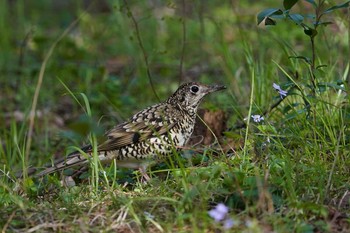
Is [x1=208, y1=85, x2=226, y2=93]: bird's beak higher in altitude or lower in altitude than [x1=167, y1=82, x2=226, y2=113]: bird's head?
higher

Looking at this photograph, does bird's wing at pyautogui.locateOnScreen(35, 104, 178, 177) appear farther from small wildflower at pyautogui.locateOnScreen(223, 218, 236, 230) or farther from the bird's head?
small wildflower at pyautogui.locateOnScreen(223, 218, 236, 230)

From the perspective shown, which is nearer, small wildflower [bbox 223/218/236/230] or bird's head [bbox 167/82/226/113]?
small wildflower [bbox 223/218/236/230]

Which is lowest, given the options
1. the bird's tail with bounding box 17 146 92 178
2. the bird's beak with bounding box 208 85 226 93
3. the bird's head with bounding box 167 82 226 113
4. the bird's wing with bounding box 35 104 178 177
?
the bird's tail with bounding box 17 146 92 178

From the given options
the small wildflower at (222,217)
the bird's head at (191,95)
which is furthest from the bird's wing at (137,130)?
the small wildflower at (222,217)

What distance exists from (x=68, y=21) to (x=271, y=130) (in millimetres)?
7761

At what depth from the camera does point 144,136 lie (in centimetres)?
630

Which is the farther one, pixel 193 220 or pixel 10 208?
pixel 10 208

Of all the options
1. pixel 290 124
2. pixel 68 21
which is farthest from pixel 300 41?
pixel 290 124

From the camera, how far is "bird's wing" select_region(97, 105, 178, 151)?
6.38m

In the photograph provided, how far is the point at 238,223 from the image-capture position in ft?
13.9

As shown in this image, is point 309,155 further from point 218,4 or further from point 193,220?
point 218,4

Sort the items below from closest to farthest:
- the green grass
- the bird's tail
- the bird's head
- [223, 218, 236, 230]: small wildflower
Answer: [223, 218, 236, 230]: small wildflower → the green grass → the bird's tail → the bird's head

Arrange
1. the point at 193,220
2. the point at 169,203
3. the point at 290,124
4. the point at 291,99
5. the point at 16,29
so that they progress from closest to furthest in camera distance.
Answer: the point at 193,220 < the point at 169,203 < the point at 290,124 < the point at 291,99 < the point at 16,29

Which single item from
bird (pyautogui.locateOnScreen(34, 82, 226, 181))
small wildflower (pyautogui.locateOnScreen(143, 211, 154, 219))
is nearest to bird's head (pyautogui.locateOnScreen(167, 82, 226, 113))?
bird (pyautogui.locateOnScreen(34, 82, 226, 181))
